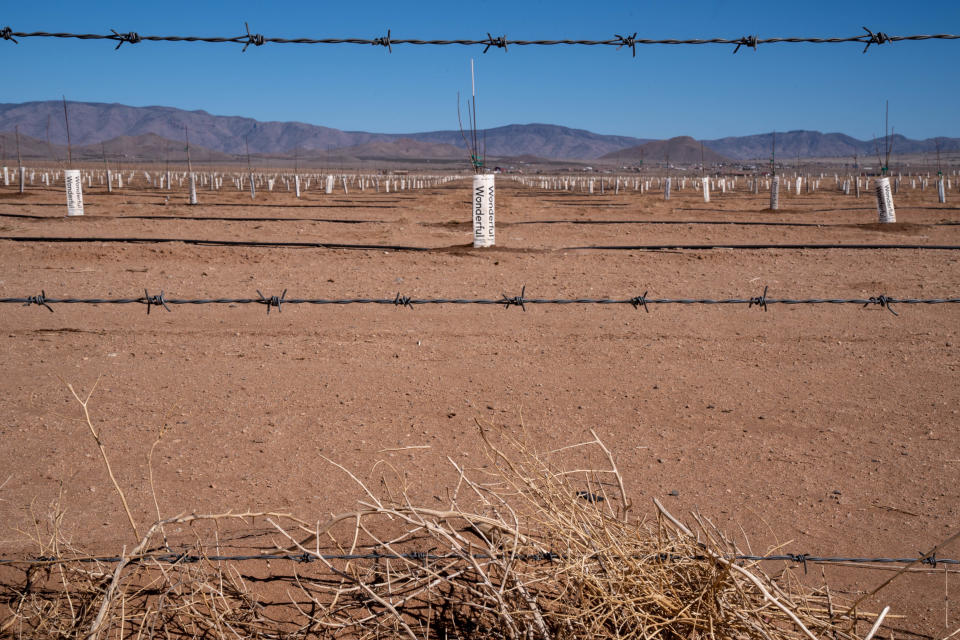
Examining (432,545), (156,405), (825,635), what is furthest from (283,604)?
(156,405)

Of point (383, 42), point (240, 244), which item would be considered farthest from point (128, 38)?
point (240, 244)

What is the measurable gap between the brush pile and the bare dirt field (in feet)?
1.71

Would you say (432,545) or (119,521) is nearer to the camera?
(432,545)

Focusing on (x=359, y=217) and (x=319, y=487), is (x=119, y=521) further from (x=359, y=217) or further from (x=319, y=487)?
(x=359, y=217)

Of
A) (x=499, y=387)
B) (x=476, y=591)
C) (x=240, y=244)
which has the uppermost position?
(x=240, y=244)

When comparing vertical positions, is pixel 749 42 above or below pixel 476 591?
above

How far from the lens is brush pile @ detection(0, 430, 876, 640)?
2.33 meters

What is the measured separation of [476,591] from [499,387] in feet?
13.7

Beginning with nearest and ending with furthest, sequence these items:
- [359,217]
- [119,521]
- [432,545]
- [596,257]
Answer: [432,545], [119,521], [596,257], [359,217]

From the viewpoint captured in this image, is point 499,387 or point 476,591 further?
point 499,387

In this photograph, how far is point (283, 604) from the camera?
299 cm

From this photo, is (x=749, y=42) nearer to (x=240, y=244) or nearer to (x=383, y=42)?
(x=383, y=42)

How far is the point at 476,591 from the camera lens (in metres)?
2.43

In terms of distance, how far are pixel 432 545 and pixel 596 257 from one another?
1097 cm
